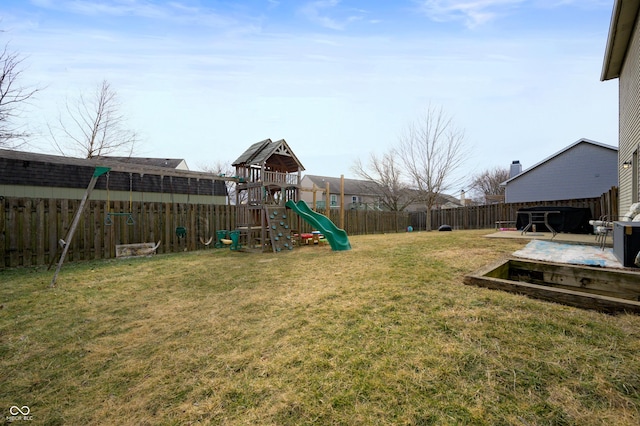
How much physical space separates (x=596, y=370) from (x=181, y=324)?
12.3 feet

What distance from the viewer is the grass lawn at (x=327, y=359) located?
66.5 inches

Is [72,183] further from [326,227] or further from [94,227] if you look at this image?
[326,227]

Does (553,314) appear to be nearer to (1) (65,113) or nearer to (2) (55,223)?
(2) (55,223)

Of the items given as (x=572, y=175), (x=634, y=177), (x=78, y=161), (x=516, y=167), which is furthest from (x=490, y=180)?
(x=78, y=161)

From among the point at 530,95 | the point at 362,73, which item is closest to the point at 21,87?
the point at 362,73

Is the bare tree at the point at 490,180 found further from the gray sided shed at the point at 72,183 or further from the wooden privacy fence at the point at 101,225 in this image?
the gray sided shed at the point at 72,183

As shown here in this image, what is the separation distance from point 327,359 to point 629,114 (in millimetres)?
11013

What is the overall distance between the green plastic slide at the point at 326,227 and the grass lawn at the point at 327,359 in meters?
4.87

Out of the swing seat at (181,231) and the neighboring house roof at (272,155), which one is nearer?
the swing seat at (181,231)

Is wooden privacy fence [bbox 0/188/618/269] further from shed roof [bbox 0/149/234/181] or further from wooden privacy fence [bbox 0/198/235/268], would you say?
shed roof [bbox 0/149/234/181]

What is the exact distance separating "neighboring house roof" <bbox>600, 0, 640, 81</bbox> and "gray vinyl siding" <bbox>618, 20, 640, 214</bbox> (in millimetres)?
242

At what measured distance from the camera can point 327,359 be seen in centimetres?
224

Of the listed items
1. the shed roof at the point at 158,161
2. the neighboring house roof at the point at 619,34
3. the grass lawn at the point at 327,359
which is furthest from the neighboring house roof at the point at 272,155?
the shed roof at the point at 158,161

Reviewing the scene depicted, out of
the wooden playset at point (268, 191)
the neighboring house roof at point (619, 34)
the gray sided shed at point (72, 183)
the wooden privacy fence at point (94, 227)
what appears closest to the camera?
the neighboring house roof at point (619, 34)
